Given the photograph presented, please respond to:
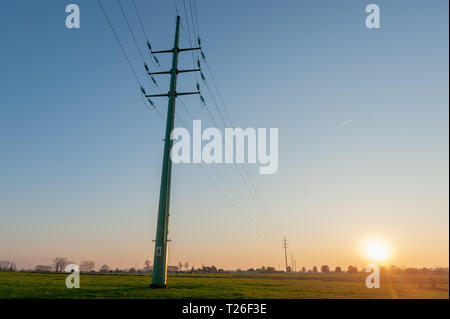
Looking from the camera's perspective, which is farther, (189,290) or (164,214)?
(164,214)

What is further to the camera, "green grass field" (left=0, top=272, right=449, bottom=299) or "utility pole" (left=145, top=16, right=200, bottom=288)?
"utility pole" (left=145, top=16, right=200, bottom=288)

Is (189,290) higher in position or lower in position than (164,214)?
lower

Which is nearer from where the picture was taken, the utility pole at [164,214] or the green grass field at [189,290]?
the green grass field at [189,290]

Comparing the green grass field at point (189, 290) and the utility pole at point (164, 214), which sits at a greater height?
the utility pole at point (164, 214)

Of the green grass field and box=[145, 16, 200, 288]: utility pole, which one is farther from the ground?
box=[145, 16, 200, 288]: utility pole
